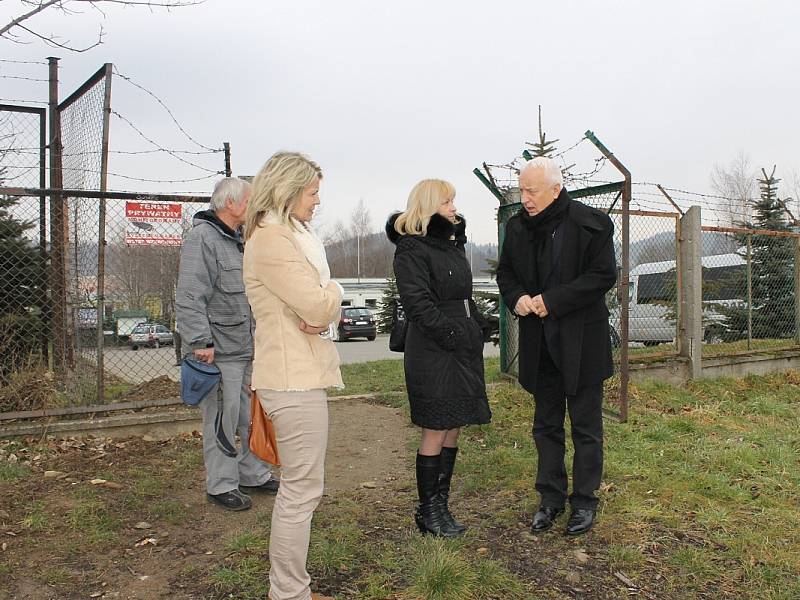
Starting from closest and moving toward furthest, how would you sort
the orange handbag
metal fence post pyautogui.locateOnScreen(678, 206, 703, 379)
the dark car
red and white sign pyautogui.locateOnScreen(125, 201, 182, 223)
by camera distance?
1. the orange handbag
2. red and white sign pyautogui.locateOnScreen(125, 201, 182, 223)
3. metal fence post pyautogui.locateOnScreen(678, 206, 703, 379)
4. the dark car

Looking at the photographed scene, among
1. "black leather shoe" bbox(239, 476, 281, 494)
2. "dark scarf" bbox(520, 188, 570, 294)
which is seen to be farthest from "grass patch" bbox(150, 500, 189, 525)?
"dark scarf" bbox(520, 188, 570, 294)

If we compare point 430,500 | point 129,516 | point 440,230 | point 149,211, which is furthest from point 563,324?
point 149,211

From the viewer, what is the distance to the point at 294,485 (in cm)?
257

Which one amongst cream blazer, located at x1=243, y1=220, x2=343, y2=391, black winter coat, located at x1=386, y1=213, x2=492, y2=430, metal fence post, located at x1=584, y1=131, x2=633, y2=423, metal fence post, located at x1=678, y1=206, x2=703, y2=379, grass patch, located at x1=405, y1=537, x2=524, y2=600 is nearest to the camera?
cream blazer, located at x1=243, y1=220, x2=343, y2=391

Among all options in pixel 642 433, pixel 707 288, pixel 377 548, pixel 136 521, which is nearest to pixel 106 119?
pixel 136 521

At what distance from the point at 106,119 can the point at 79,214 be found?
0.86 m

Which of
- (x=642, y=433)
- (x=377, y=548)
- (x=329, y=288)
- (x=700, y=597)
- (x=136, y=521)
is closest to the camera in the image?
(x=329, y=288)

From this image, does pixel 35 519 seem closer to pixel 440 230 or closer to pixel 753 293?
pixel 440 230

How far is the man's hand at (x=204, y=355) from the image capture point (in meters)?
3.85

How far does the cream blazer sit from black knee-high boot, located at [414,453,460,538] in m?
0.97

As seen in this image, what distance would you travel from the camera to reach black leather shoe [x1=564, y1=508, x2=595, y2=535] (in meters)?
3.40

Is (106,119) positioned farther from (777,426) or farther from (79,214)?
(777,426)

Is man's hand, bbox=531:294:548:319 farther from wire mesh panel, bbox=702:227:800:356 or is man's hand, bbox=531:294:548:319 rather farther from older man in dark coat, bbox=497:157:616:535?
wire mesh panel, bbox=702:227:800:356

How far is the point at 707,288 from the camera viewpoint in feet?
39.8
